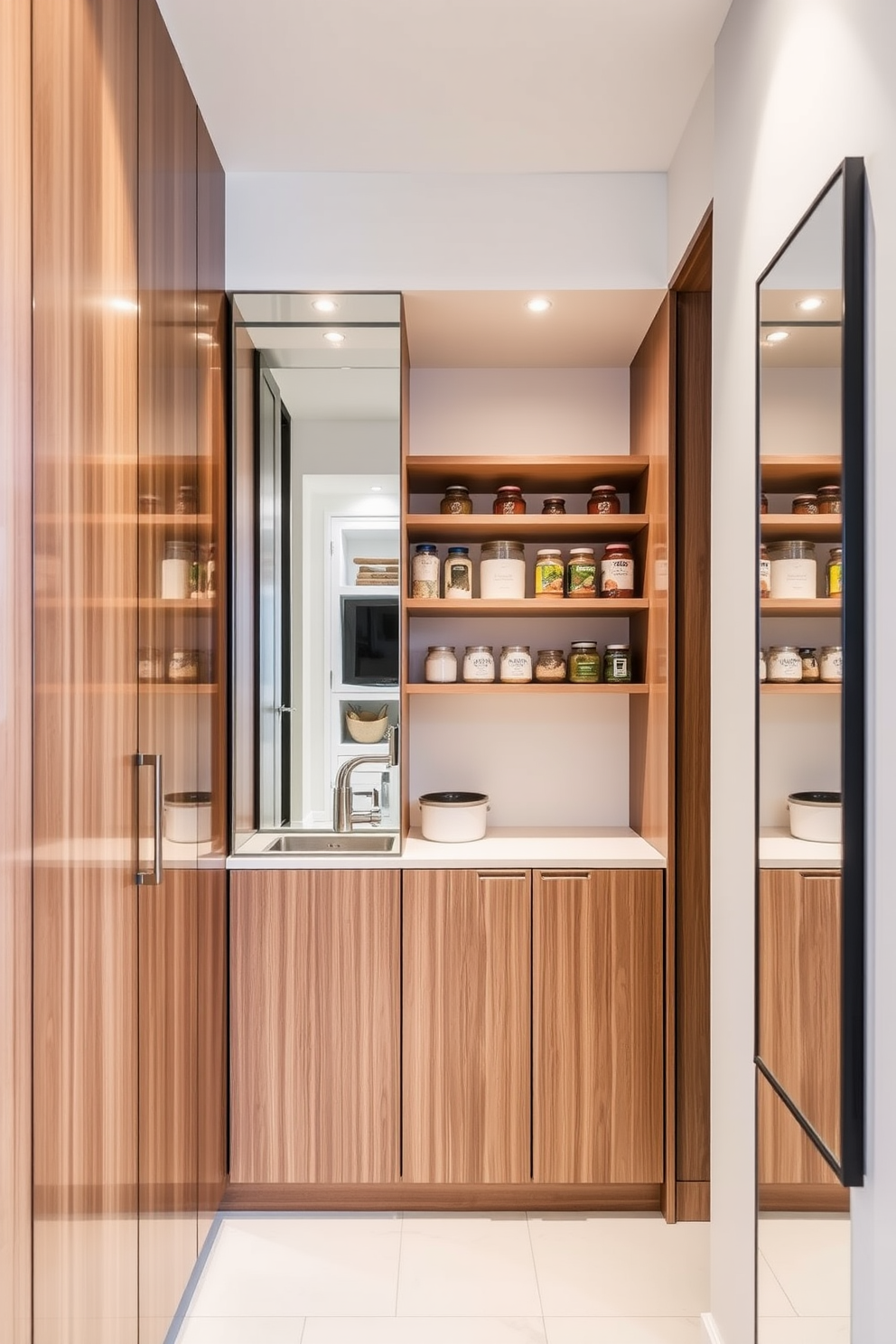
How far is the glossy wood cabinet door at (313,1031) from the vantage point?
2.39 meters

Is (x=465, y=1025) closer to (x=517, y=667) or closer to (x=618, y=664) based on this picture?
(x=517, y=667)

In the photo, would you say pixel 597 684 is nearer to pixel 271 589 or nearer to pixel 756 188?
pixel 271 589

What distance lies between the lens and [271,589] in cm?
258

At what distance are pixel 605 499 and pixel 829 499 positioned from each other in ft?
5.20

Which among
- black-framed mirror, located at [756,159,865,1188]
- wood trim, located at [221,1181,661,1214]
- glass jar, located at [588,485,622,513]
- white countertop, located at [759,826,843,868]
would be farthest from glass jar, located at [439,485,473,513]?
wood trim, located at [221,1181,661,1214]

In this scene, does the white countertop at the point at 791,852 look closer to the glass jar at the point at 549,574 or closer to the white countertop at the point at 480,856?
the white countertop at the point at 480,856

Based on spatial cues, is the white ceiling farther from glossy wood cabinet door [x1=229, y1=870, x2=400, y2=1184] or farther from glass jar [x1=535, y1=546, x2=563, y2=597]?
glossy wood cabinet door [x1=229, y1=870, x2=400, y2=1184]

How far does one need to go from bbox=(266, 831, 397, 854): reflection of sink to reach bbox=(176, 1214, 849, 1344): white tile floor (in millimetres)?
947

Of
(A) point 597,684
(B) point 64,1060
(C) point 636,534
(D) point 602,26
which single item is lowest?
(B) point 64,1060

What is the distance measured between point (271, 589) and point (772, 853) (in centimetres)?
159

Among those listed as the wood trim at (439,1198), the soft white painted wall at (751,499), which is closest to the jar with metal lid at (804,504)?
the soft white painted wall at (751,499)

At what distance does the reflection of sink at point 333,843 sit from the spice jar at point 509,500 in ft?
3.32

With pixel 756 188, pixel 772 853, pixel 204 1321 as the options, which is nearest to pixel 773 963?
pixel 772 853

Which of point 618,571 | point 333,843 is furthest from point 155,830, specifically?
point 618,571
